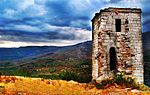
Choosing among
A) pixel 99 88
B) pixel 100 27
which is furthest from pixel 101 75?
pixel 100 27

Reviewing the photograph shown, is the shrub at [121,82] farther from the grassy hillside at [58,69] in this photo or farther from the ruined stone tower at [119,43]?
the grassy hillside at [58,69]

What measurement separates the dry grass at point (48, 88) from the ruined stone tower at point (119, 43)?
1.59 m

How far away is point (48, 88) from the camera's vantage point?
762 inches

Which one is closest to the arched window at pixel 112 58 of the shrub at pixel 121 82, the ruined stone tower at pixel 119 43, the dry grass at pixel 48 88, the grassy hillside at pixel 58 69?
the ruined stone tower at pixel 119 43

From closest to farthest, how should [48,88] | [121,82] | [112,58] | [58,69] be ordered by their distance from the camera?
[48,88] < [121,82] < [112,58] < [58,69]

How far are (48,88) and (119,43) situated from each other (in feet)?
17.8

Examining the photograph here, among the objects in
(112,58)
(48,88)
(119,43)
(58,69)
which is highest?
(119,43)

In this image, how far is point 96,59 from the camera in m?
21.4

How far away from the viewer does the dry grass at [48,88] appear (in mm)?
17525

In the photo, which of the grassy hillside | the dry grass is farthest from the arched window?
the grassy hillside

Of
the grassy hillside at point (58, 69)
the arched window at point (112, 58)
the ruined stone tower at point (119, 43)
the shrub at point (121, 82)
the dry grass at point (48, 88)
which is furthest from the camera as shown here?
the grassy hillside at point (58, 69)

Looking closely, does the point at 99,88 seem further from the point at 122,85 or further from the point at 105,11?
the point at 105,11

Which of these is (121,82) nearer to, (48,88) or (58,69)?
(48,88)

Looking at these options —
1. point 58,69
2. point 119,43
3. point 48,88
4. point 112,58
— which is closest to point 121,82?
point 112,58
